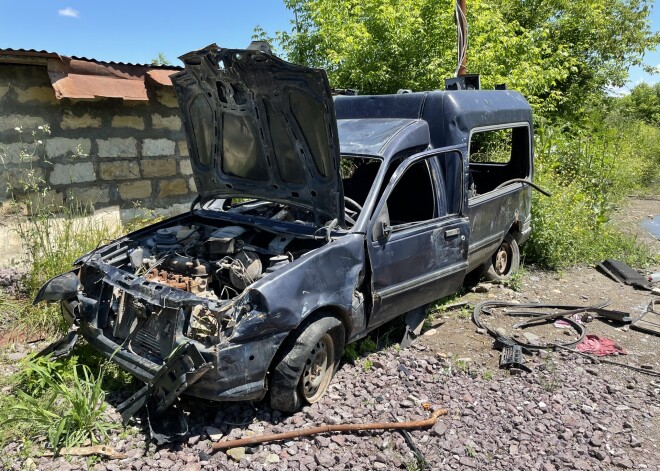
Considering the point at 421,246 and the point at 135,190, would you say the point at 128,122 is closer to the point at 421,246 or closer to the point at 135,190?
the point at 135,190

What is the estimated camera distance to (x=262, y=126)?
4.13 m

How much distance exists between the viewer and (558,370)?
4.37 meters

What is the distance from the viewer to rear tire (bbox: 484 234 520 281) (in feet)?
21.4

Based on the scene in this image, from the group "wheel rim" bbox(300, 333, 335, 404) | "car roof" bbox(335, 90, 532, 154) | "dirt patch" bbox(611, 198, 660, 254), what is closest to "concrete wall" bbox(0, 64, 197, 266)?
"car roof" bbox(335, 90, 532, 154)

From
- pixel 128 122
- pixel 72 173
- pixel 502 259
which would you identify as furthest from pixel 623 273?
pixel 72 173

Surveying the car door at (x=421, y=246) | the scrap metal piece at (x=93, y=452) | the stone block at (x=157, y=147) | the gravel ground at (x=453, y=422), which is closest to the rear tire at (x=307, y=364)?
the gravel ground at (x=453, y=422)

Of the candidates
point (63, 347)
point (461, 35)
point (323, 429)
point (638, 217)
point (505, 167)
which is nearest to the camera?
point (323, 429)

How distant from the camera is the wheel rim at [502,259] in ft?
21.5

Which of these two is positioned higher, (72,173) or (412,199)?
(72,173)

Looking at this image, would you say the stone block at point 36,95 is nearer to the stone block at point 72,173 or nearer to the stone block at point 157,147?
the stone block at point 72,173

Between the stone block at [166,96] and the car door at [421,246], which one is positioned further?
the stone block at [166,96]

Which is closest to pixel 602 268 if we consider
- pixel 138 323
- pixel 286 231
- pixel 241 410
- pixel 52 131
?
pixel 286 231

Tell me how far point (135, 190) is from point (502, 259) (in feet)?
16.1

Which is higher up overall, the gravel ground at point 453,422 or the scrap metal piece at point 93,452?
the scrap metal piece at point 93,452
